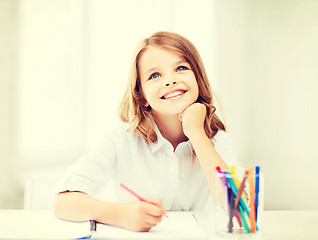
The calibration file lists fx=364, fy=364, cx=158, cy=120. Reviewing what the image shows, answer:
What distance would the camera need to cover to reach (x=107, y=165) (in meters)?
1.04

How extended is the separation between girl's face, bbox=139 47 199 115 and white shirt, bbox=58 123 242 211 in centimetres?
11

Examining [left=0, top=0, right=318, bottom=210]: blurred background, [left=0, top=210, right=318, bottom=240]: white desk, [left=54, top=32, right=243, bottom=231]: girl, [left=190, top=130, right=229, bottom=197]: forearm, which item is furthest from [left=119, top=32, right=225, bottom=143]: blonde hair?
[left=0, top=0, right=318, bottom=210]: blurred background

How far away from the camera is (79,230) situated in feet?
2.40

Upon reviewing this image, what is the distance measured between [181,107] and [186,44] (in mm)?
202

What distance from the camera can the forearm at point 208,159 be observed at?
36.1 inches

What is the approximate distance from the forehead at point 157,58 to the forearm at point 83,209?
0.41 metres

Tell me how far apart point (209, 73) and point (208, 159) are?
2.58 ft

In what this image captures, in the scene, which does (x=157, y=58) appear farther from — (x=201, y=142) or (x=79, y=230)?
(x=79, y=230)
